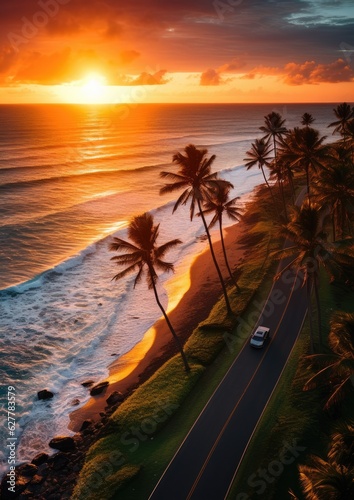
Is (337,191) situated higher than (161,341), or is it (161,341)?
(337,191)

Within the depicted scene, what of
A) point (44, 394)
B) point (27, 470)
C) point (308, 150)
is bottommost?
point (27, 470)

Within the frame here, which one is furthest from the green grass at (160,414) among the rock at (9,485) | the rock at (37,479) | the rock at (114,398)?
the rock at (9,485)

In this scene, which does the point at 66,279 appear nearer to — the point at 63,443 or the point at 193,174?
the point at 63,443

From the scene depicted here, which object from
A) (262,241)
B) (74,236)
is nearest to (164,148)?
(74,236)

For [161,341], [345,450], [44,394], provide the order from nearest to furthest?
[345,450] < [44,394] < [161,341]

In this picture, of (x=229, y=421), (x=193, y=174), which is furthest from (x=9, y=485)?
(x=193, y=174)

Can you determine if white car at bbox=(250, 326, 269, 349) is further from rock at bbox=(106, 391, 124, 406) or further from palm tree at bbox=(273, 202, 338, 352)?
rock at bbox=(106, 391, 124, 406)
